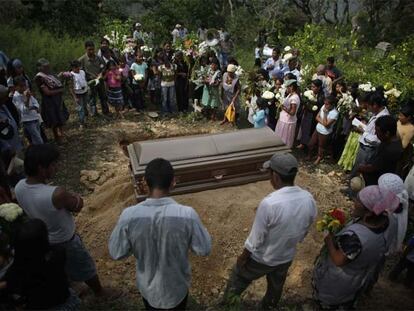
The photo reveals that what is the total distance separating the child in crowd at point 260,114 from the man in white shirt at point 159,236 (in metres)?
3.92

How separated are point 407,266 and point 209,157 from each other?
2.26 meters

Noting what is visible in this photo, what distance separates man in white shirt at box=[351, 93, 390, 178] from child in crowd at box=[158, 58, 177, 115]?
394 cm

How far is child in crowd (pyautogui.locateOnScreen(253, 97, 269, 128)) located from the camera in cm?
593

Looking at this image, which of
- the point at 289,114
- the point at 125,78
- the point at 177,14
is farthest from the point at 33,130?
the point at 177,14

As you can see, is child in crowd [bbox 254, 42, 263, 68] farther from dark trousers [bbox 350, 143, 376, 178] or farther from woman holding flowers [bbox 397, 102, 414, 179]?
woman holding flowers [bbox 397, 102, 414, 179]

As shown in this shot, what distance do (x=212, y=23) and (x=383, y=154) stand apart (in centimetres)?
1206

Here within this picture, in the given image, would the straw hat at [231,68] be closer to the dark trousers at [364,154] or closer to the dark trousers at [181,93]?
the dark trousers at [181,93]

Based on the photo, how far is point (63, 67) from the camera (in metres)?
9.33

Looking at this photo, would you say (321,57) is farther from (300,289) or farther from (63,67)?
(300,289)

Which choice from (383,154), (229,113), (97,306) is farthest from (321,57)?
(97,306)

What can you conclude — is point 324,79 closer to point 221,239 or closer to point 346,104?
point 346,104

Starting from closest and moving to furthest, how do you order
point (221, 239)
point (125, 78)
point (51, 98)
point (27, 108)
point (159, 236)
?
point (159, 236) → point (221, 239) → point (27, 108) → point (51, 98) → point (125, 78)

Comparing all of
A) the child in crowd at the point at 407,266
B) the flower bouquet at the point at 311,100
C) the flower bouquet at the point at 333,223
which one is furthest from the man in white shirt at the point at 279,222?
the flower bouquet at the point at 311,100

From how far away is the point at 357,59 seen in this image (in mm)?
11141
